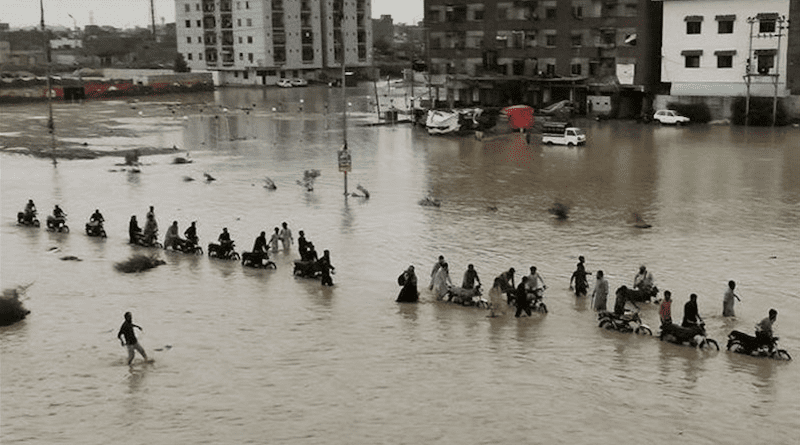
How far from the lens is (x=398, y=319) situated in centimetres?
2111

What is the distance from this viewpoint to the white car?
72.8 meters

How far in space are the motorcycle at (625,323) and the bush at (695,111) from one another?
57692mm

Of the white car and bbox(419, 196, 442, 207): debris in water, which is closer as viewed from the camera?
bbox(419, 196, 442, 207): debris in water

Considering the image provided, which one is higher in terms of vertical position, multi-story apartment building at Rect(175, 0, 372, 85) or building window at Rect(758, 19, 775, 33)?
multi-story apartment building at Rect(175, 0, 372, 85)

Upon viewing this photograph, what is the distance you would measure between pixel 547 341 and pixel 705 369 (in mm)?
3454

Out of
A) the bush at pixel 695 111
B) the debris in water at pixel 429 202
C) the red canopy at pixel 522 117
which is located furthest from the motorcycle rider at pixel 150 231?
the bush at pixel 695 111

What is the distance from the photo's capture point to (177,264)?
90.0 ft

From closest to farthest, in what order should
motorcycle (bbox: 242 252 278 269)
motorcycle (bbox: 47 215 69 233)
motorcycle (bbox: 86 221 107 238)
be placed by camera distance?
motorcycle (bbox: 242 252 278 269) < motorcycle (bbox: 86 221 107 238) < motorcycle (bbox: 47 215 69 233)

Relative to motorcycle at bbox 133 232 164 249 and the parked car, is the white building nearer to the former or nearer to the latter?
motorcycle at bbox 133 232 164 249

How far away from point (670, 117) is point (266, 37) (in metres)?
87.3

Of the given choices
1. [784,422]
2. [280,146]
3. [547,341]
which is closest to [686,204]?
[547,341]

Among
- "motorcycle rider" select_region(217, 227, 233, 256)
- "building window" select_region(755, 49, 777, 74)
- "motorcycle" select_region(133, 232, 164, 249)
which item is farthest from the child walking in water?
"building window" select_region(755, 49, 777, 74)

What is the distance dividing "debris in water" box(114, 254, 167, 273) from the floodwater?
0.44m

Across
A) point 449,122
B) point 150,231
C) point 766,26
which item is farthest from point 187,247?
point 766,26
